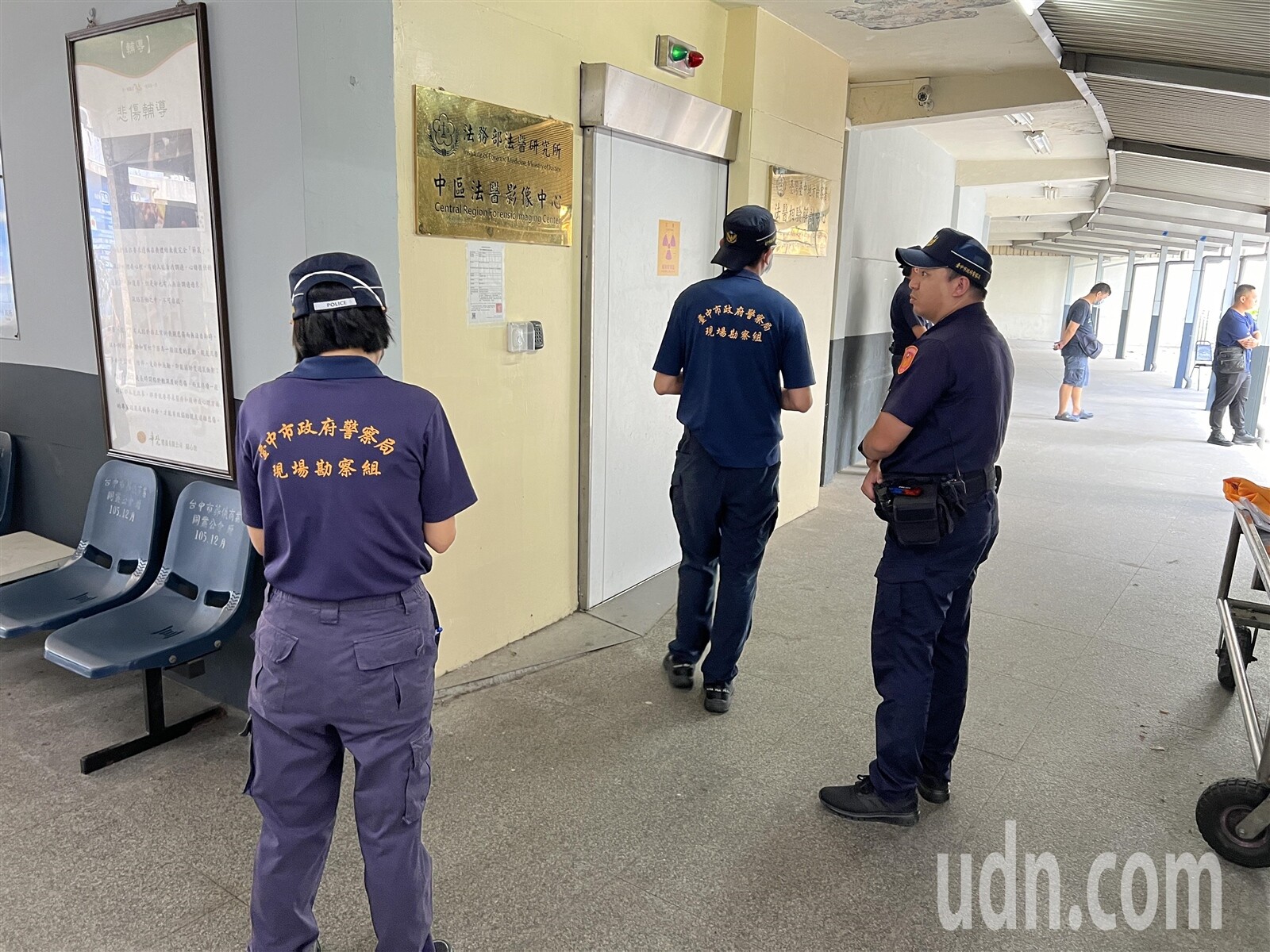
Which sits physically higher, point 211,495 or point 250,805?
point 211,495

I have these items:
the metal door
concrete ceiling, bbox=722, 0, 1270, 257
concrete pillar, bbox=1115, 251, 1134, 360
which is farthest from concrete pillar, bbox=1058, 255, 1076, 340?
the metal door

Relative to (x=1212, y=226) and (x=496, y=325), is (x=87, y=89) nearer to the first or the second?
(x=496, y=325)

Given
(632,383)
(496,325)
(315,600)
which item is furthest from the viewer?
(632,383)

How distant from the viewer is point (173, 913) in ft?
6.66

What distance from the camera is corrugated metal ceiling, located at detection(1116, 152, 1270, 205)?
751 cm

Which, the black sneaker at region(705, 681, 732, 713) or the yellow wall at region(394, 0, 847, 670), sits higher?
the yellow wall at region(394, 0, 847, 670)

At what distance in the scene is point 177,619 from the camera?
2.81 metres

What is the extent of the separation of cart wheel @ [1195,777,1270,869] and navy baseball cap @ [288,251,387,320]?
8.27ft

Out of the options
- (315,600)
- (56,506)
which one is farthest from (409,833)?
(56,506)

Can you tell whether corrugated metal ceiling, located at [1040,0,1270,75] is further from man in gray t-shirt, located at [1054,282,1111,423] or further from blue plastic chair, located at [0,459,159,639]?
man in gray t-shirt, located at [1054,282,1111,423]

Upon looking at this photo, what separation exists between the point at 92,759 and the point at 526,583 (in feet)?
5.21

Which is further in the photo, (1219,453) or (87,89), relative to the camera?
(1219,453)

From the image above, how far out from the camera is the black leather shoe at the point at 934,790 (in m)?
2.59

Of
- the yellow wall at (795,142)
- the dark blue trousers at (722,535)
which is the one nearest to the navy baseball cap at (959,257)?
the dark blue trousers at (722,535)
